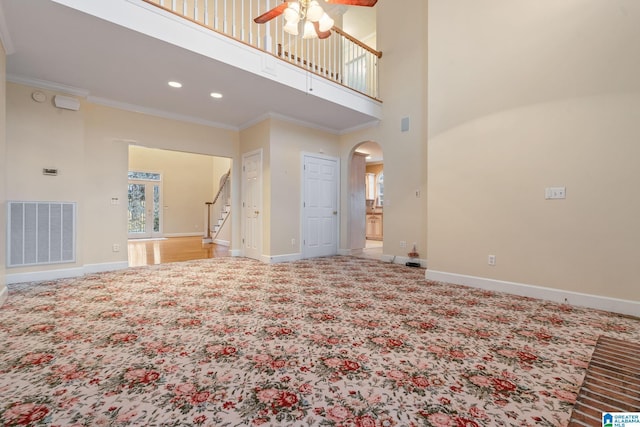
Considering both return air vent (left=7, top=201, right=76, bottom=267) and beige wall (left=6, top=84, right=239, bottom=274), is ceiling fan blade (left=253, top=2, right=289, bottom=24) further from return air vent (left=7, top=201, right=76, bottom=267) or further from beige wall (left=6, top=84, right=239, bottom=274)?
return air vent (left=7, top=201, right=76, bottom=267)

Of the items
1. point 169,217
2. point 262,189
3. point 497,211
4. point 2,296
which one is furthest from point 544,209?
point 169,217

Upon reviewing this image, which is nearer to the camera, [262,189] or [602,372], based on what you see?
[602,372]

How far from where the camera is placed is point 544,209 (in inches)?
124

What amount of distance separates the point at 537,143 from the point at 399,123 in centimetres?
259

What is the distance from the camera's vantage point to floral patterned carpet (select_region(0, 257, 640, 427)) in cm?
136

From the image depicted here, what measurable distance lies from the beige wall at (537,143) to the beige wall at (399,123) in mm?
1045

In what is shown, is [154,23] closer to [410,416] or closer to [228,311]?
[228,311]

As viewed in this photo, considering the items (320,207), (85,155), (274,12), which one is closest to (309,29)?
(274,12)

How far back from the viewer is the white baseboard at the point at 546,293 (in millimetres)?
2724

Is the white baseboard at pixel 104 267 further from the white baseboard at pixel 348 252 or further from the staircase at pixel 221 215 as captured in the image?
the white baseboard at pixel 348 252

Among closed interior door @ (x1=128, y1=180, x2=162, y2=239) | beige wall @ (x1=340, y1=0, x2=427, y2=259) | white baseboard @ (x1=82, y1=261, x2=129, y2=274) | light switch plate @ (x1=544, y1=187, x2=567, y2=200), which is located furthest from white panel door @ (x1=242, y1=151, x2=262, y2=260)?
closed interior door @ (x1=128, y1=180, x2=162, y2=239)

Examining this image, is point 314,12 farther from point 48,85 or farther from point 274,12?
point 48,85

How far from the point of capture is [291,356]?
1.88 m

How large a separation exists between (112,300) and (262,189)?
307cm
